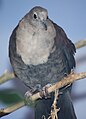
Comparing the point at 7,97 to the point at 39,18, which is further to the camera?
the point at 39,18

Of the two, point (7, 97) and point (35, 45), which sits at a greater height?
point (35, 45)

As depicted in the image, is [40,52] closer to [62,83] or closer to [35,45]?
[35,45]

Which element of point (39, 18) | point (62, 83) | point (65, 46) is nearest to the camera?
point (62, 83)

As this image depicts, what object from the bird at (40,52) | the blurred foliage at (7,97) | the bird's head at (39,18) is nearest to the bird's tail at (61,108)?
the bird at (40,52)

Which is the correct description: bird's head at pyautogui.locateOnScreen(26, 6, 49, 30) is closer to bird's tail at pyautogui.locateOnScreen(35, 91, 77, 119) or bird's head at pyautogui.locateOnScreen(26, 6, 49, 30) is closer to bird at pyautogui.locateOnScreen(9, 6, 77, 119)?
bird at pyautogui.locateOnScreen(9, 6, 77, 119)

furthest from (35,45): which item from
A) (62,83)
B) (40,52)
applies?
(62,83)

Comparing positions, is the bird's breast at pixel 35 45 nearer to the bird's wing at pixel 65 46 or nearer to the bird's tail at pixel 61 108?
the bird's wing at pixel 65 46

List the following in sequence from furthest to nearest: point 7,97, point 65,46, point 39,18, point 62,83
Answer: point 65,46, point 39,18, point 62,83, point 7,97

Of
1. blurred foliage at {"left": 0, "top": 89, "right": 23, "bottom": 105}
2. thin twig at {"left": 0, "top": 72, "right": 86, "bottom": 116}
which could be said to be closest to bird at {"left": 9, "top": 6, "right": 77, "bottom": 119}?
thin twig at {"left": 0, "top": 72, "right": 86, "bottom": 116}
